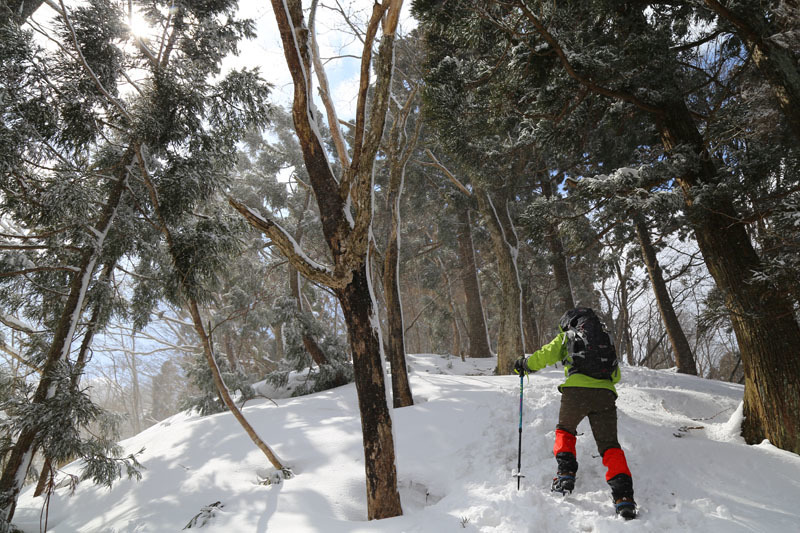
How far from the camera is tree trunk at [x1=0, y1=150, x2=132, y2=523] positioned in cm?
443

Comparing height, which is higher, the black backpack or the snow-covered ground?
the black backpack

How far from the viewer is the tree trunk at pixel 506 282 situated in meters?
8.84

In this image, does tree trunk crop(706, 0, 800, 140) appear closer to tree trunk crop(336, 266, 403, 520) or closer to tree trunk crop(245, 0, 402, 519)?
tree trunk crop(245, 0, 402, 519)

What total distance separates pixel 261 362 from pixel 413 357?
413 inches

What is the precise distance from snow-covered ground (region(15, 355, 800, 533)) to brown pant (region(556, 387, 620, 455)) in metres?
0.55

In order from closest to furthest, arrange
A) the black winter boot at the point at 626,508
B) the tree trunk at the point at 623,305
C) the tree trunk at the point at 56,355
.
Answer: the black winter boot at the point at 626,508 < the tree trunk at the point at 56,355 < the tree trunk at the point at 623,305

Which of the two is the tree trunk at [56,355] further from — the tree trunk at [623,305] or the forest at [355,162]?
the tree trunk at [623,305]

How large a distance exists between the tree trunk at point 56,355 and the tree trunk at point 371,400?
3951 millimetres

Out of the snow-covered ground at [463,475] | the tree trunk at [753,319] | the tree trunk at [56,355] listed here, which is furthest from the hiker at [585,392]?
the tree trunk at [56,355]

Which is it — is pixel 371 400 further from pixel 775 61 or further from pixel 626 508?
pixel 775 61

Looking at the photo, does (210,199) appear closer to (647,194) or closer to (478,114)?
(478,114)

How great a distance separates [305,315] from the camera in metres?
9.58

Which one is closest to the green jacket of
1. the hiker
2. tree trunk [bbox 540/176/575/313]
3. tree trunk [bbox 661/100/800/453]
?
the hiker

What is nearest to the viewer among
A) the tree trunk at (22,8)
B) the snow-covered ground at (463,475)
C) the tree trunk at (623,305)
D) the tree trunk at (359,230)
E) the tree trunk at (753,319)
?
the snow-covered ground at (463,475)
